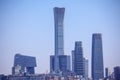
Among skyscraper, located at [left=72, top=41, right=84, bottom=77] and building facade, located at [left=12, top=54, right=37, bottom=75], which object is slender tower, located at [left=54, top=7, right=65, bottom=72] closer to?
skyscraper, located at [left=72, top=41, right=84, bottom=77]

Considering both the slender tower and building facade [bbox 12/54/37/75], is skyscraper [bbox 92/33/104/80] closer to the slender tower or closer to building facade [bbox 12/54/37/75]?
the slender tower

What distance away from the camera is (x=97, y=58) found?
12725cm

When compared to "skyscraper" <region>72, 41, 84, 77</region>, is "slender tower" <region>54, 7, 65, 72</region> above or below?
above

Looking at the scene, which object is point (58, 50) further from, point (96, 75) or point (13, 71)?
point (13, 71)

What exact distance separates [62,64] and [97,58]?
1230cm

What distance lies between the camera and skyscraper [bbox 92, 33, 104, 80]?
11950 cm

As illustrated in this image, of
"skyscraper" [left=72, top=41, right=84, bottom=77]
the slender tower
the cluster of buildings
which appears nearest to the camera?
the cluster of buildings

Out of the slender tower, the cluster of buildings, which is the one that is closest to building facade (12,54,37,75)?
the cluster of buildings

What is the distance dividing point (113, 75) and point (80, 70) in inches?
1733

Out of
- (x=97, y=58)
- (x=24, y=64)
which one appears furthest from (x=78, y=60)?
(x=24, y=64)

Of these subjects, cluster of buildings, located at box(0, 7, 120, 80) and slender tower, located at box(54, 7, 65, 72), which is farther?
slender tower, located at box(54, 7, 65, 72)

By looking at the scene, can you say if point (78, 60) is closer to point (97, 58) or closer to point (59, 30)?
point (97, 58)

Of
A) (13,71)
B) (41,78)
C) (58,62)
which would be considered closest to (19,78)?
(41,78)

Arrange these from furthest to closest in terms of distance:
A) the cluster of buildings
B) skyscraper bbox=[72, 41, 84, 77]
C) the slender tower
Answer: the slender tower → skyscraper bbox=[72, 41, 84, 77] → the cluster of buildings
